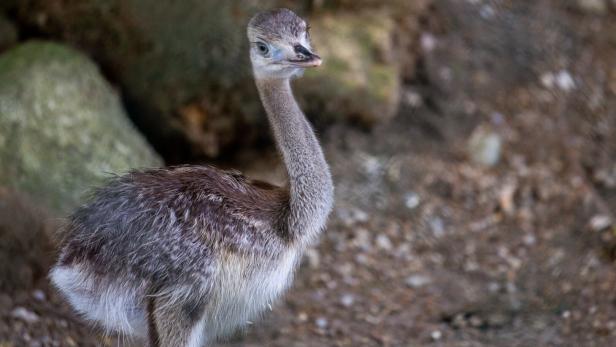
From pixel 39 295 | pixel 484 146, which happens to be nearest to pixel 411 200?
pixel 484 146

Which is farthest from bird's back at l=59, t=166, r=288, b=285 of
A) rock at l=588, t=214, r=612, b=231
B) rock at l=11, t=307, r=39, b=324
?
rock at l=588, t=214, r=612, b=231

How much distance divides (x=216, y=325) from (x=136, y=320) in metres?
0.34

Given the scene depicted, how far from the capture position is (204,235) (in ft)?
13.2

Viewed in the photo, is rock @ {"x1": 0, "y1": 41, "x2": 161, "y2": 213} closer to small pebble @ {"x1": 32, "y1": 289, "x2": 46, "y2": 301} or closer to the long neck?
small pebble @ {"x1": 32, "y1": 289, "x2": 46, "y2": 301}

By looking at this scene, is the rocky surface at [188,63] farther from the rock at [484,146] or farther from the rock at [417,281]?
the rock at [417,281]

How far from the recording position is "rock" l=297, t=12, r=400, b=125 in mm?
6234

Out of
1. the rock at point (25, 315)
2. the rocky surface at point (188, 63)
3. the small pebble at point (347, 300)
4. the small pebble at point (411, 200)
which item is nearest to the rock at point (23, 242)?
the rock at point (25, 315)

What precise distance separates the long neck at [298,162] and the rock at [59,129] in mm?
1332

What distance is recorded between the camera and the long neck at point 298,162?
427 centimetres

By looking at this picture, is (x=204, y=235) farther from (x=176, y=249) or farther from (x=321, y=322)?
(x=321, y=322)

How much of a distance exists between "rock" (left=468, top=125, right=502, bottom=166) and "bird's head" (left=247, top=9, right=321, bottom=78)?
8.37 feet

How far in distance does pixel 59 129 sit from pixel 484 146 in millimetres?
2819

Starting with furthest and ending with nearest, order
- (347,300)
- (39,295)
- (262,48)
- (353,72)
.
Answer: (353,72) < (347,300) < (39,295) < (262,48)

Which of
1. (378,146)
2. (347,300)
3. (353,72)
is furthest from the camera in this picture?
(378,146)
